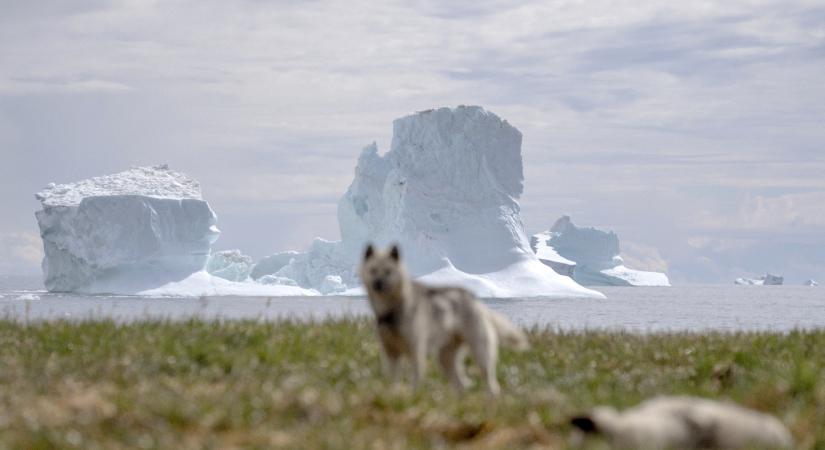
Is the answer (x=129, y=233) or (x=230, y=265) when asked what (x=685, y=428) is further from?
(x=230, y=265)

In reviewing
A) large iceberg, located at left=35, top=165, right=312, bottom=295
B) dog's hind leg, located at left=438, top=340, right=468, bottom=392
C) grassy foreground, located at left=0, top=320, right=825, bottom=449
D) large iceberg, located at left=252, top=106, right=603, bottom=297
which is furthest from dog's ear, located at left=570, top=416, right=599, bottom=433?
large iceberg, located at left=252, top=106, right=603, bottom=297

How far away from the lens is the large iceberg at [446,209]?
245 feet

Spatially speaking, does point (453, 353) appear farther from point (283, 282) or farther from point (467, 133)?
point (283, 282)

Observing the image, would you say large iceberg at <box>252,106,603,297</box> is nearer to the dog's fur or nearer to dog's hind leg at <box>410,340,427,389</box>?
the dog's fur

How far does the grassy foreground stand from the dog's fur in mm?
308

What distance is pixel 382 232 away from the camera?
261ft

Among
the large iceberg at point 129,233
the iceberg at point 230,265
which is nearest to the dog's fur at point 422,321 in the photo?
the large iceberg at point 129,233

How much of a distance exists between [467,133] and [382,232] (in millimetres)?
10512

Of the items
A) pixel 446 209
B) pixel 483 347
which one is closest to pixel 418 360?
pixel 483 347

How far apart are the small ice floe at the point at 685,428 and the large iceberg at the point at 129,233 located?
63711 mm

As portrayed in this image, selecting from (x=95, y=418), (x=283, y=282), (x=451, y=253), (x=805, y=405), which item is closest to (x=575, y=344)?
(x=805, y=405)

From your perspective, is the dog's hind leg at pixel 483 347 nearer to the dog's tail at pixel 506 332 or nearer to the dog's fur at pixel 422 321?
the dog's fur at pixel 422 321

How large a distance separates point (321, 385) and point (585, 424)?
3.56 meters

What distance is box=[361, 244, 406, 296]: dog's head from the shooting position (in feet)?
29.7
